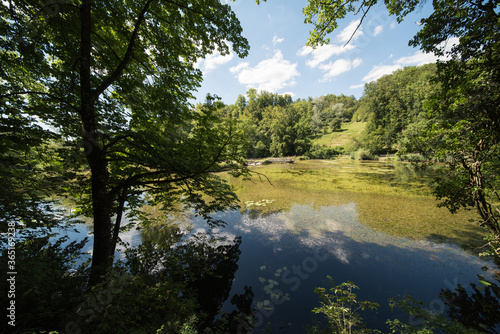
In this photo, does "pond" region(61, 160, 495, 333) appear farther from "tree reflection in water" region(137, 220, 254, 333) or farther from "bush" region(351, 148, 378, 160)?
"bush" region(351, 148, 378, 160)

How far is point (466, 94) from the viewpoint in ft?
10.0

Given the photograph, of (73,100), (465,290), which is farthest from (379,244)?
(73,100)

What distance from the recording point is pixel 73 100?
9.03ft

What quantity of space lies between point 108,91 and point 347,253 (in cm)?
806

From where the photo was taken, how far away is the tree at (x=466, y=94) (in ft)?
8.75

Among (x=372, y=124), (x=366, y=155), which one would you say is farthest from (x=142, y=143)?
(x=372, y=124)

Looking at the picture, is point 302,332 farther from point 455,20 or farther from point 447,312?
point 455,20

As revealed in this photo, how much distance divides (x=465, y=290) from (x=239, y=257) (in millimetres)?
5896

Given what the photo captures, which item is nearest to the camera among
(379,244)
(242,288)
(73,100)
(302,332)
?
(73,100)

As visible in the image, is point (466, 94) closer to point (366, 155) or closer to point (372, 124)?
point (366, 155)

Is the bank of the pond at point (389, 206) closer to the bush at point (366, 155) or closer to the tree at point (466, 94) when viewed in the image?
the tree at point (466, 94)

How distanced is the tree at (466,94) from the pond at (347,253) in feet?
6.11

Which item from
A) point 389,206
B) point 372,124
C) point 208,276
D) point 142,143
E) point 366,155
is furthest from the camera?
point 372,124

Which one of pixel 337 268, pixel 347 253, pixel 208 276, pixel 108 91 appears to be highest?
pixel 108 91
